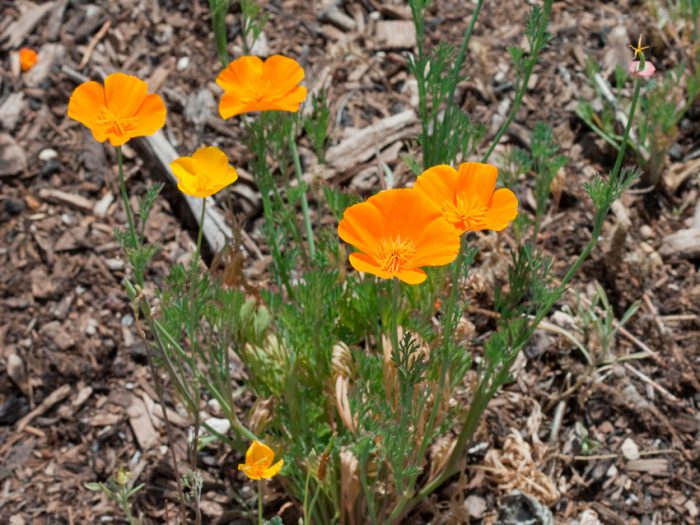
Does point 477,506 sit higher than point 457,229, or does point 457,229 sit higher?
point 457,229

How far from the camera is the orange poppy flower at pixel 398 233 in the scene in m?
1.75

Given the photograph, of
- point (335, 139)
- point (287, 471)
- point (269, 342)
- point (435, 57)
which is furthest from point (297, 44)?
point (287, 471)

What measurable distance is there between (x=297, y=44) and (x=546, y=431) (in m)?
1.95

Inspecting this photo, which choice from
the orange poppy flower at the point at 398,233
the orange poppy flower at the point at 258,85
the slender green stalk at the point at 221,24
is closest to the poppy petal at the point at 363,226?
the orange poppy flower at the point at 398,233

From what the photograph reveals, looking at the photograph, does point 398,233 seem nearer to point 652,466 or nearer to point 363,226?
point 363,226

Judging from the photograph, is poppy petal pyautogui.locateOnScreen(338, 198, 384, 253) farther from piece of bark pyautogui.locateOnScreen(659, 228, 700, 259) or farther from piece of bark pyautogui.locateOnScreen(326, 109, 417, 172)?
piece of bark pyautogui.locateOnScreen(659, 228, 700, 259)

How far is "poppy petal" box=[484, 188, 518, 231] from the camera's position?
1.84m

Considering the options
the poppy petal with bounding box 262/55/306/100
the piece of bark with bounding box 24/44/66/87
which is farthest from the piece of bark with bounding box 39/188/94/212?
the poppy petal with bounding box 262/55/306/100

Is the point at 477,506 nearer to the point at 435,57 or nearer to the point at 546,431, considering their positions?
the point at 546,431

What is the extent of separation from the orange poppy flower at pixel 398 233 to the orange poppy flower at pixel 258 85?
63 centimetres

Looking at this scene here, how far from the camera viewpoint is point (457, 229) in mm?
1818

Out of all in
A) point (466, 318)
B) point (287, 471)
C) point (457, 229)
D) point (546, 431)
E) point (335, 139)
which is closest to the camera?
point (457, 229)

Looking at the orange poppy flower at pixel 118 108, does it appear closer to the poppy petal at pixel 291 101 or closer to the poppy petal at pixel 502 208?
the poppy petal at pixel 291 101

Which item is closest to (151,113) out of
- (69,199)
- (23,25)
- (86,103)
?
(86,103)
